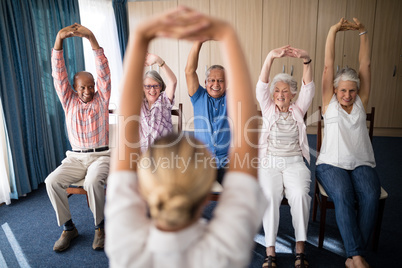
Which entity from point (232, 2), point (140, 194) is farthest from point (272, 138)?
point (232, 2)

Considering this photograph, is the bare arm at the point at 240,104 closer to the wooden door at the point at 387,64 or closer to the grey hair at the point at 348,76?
the grey hair at the point at 348,76

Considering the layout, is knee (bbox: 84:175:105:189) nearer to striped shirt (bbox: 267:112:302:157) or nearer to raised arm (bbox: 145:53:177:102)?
raised arm (bbox: 145:53:177:102)

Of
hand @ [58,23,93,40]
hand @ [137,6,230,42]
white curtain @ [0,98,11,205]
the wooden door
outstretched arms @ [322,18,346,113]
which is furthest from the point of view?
the wooden door

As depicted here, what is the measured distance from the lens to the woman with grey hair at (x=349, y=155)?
1890mm

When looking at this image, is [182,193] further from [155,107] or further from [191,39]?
[155,107]

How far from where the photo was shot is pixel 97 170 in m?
2.28

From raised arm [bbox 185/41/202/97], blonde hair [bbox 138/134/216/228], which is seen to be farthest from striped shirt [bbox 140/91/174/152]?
blonde hair [bbox 138/134/216/228]

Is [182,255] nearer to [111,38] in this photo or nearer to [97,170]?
[97,170]

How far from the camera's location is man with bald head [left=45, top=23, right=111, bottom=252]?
7.28 ft

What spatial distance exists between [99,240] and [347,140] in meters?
1.93

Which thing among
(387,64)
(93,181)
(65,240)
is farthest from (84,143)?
(387,64)

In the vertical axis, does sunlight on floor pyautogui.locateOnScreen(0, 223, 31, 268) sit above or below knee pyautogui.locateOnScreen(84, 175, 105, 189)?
below

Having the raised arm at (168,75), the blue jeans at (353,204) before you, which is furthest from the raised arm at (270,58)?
the blue jeans at (353,204)

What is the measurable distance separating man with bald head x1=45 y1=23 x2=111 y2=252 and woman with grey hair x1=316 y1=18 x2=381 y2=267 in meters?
1.65
